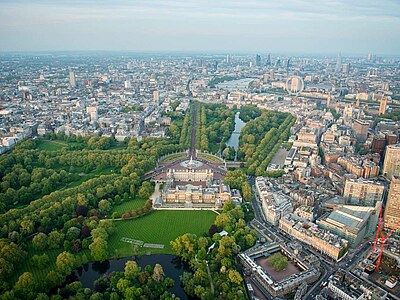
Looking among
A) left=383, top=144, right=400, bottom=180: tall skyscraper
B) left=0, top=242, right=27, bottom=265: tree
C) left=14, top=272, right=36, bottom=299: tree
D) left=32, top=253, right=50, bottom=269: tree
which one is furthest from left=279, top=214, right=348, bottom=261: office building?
left=0, top=242, right=27, bottom=265: tree

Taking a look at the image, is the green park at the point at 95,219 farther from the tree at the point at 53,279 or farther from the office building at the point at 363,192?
the office building at the point at 363,192

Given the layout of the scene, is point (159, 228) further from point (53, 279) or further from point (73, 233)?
point (53, 279)

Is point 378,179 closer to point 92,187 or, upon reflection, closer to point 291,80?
point 92,187

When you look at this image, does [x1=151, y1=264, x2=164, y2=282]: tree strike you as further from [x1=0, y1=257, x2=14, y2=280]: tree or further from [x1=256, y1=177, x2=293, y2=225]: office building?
[x1=256, y1=177, x2=293, y2=225]: office building

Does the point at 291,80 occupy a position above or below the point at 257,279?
above

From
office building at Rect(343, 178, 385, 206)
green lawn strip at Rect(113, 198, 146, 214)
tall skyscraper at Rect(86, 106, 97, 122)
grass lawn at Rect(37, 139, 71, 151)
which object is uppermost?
tall skyscraper at Rect(86, 106, 97, 122)

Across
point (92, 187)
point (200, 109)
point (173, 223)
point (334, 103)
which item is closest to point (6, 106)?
point (200, 109)

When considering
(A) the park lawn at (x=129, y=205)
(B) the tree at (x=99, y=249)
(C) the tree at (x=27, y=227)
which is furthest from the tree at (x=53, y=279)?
(A) the park lawn at (x=129, y=205)
